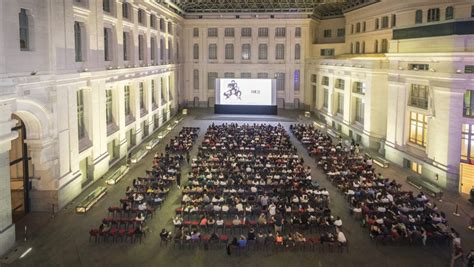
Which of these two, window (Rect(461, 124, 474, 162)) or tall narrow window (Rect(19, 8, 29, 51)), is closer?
tall narrow window (Rect(19, 8, 29, 51))

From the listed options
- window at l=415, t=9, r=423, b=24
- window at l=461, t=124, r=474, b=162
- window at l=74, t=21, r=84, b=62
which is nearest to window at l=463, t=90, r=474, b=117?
window at l=461, t=124, r=474, b=162

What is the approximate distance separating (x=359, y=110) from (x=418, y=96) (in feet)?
45.5

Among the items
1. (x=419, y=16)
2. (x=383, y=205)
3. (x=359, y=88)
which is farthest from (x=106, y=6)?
(x=419, y=16)

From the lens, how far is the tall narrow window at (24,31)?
2284 cm

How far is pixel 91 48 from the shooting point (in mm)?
30562

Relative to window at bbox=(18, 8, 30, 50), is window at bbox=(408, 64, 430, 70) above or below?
below

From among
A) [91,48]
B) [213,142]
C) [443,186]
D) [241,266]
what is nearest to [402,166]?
[443,186]

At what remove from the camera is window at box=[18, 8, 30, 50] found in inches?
899

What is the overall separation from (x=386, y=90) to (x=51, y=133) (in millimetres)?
28309

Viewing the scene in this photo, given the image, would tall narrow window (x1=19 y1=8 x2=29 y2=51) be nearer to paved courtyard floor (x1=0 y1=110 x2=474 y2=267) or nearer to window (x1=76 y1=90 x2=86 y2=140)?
window (x1=76 y1=90 x2=86 y2=140)

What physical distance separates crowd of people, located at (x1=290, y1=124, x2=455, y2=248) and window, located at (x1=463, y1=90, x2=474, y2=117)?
624cm

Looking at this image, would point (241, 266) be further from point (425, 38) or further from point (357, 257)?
point (425, 38)

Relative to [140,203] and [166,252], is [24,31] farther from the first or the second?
[166,252]

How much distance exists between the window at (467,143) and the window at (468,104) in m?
0.75
